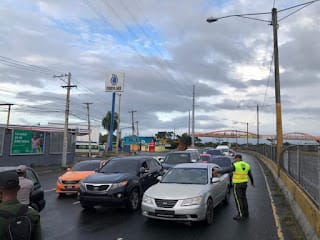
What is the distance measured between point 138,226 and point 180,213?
1104 mm

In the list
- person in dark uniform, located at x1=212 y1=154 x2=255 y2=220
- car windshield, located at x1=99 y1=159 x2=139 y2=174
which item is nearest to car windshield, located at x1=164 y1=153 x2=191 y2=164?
car windshield, located at x1=99 y1=159 x2=139 y2=174

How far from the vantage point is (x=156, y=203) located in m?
9.05

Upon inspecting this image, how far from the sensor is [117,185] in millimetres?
10984

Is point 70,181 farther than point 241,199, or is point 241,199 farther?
point 70,181

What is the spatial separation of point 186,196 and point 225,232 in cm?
118

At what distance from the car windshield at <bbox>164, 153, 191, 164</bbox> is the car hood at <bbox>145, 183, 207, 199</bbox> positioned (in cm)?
936

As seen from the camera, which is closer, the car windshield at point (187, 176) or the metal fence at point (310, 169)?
the metal fence at point (310, 169)

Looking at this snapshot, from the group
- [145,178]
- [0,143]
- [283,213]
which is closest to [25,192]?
[145,178]

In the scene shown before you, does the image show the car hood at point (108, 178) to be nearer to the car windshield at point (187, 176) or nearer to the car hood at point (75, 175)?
the car windshield at point (187, 176)

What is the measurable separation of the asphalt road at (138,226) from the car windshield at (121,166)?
1270 millimetres

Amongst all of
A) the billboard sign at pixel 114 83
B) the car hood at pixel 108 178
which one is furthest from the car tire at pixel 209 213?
the billboard sign at pixel 114 83

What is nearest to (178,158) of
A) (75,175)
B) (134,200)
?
(75,175)

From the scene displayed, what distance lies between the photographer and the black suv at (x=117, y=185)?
10836mm

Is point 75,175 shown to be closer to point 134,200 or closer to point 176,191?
point 134,200
